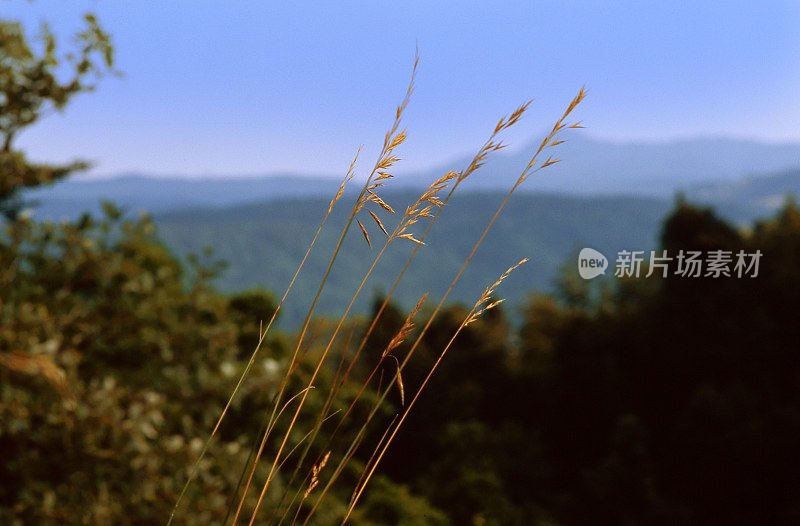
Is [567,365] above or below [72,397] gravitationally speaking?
below

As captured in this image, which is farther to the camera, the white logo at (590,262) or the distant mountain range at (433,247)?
the distant mountain range at (433,247)

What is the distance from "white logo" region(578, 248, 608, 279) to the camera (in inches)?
281

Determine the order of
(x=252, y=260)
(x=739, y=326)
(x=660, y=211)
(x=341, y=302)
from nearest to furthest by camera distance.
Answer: (x=739, y=326) < (x=341, y=302) < (x=252, y=260) < (x=660, y=211)

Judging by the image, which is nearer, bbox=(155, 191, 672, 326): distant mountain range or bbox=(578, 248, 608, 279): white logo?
bbox=(578, 248, 608, 279): white logo

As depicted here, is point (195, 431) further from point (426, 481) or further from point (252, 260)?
point (252, 260)

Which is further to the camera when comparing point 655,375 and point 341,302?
point 341,302

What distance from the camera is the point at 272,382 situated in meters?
3.97

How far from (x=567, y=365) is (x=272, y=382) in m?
11.1

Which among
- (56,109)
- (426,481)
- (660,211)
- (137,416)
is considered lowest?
(426,481)

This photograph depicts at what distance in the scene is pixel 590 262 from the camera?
23.9 feet

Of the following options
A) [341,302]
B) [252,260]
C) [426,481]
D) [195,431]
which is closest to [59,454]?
[195,431]

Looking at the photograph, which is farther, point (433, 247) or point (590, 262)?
point (433, 247)

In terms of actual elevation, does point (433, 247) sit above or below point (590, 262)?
below

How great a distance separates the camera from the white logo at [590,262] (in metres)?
7.13
